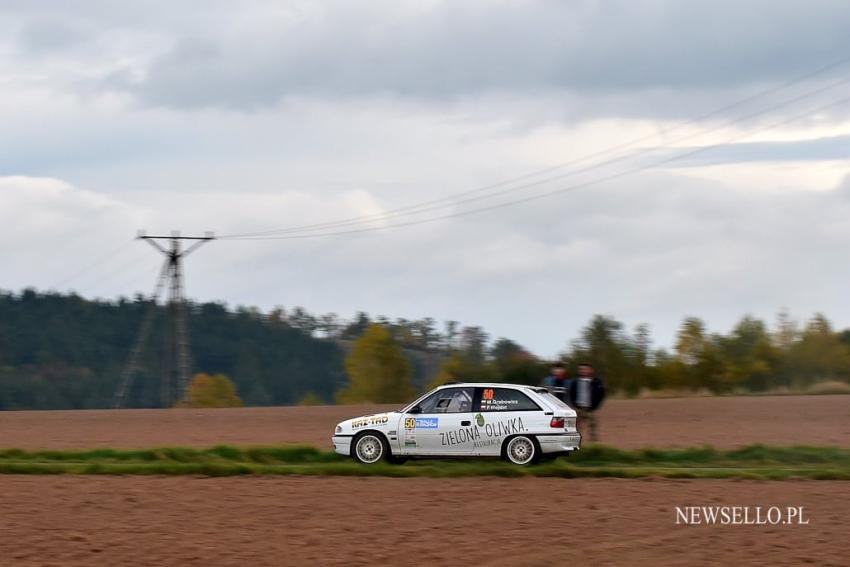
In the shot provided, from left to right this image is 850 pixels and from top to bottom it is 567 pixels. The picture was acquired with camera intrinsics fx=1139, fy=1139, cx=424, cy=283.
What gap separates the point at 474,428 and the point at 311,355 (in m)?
83.6

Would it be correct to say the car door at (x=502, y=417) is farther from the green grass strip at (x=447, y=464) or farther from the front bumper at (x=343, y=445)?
the front bumper at (x=343, y=445)

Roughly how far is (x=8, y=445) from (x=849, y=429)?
790 inches

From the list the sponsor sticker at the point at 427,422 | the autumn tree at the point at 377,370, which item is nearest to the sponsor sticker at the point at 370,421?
the sponsor sticker at the point at 427,422

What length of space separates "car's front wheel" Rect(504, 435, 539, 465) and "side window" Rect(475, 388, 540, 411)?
508mm

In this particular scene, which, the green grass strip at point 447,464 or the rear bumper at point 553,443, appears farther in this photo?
the rear bumper at point 553,443

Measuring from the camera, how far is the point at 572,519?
533 inches

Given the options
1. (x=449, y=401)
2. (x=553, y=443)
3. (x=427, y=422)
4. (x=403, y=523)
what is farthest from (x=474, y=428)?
(x=403, y=523)

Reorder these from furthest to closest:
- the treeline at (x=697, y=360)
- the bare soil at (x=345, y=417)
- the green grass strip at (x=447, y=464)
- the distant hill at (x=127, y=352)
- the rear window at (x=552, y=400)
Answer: the distant hill at (x=127, y=352), the treeline at (x=697, y=360), the bare soil at (x=345, y=417), the rear window at (x=552, y=400), the green grass strip at (x=447, y=464)

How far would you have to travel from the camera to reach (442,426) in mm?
19203

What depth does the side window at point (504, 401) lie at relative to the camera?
19.0m

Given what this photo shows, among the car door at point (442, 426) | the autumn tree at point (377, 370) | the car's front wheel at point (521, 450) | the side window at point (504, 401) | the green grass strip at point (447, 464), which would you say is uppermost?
the autumn tree at point (377, 370)

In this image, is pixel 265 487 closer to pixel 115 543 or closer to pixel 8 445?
pixel 115 543

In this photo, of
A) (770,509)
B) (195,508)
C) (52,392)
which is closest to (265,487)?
(195,508)

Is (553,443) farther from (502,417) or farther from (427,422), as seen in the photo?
(427,422)
